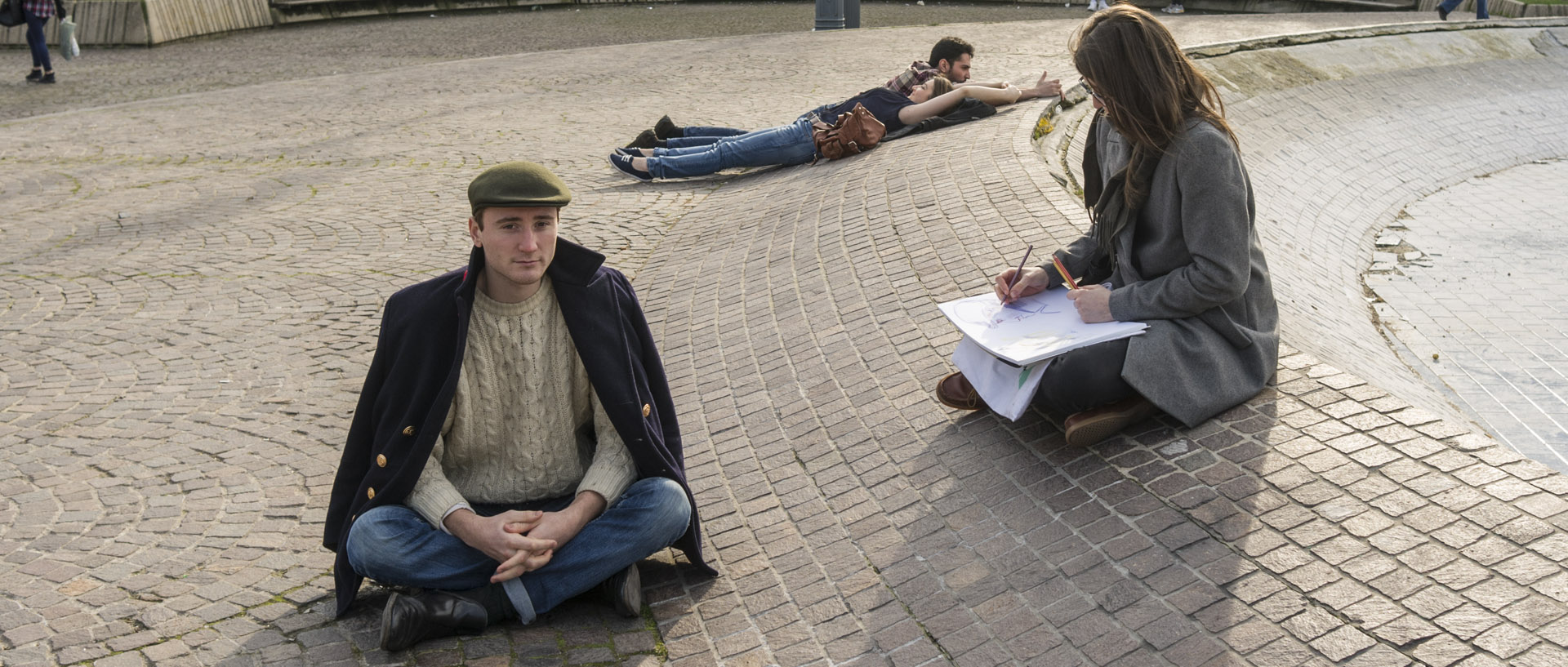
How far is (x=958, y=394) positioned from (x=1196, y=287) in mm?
948

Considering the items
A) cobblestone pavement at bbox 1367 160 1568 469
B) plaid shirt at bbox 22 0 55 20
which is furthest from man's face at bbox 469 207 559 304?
plaid shirt at bbox 22 0 55 20

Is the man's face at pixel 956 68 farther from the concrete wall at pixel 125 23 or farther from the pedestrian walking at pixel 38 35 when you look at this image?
the concrete wall at pixel 125 23

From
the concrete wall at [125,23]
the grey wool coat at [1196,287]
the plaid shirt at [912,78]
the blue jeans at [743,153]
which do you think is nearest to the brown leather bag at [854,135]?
the blue jeans at [743,153]

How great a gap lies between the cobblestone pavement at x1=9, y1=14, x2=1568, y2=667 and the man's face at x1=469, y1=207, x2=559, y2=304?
1.06 m

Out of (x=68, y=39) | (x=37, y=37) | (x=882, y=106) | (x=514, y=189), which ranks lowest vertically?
(x=882, y=106)

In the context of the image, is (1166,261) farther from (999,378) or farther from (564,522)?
(564,522)

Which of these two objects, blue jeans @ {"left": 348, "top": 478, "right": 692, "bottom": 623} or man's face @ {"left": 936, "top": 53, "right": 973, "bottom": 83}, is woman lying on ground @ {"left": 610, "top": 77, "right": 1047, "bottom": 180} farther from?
blue jeans @ {"left": 348, "top": 478, "right": 692, "bottom": 623}

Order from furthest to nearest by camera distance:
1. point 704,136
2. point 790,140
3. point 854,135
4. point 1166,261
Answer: point 704,136 < point 790,140 < point 854,135 < point 1166,261

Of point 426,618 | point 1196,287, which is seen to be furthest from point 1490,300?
point 426,618

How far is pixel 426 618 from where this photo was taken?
346cm

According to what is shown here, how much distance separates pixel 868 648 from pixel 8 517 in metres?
3.16

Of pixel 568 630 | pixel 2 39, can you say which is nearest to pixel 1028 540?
pixel 568 630

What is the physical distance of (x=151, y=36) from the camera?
18.4m

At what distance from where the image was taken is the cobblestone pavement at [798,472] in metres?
3.27
